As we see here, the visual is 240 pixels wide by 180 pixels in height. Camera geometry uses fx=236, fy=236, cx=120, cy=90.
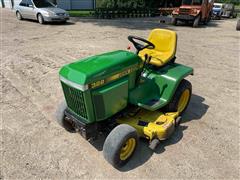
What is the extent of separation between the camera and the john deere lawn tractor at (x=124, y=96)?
9.71 feet

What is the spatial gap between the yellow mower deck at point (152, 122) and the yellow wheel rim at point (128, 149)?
25 cm

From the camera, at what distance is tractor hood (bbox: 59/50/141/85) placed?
113 inches

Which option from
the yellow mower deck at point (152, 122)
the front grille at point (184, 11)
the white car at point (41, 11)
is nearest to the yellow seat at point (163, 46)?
the yellow mower deck at point (152, 122)

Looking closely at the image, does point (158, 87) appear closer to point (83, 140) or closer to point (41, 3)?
point (83, 140)

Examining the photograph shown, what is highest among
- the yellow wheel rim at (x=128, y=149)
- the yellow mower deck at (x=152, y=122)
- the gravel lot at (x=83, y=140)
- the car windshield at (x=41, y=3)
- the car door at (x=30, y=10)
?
the car windshield at (x=41, y=3)

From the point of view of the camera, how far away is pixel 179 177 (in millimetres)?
3049

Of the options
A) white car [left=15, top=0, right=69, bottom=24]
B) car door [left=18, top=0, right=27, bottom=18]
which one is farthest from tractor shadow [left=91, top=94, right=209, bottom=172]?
car door [left=18, top=0, right=27, bottom=18]

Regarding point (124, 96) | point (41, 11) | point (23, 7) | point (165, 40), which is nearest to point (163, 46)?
point (165, 40)

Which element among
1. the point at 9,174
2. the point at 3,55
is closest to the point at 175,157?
the point at 9,174

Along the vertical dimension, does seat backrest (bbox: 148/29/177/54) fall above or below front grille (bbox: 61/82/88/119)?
above

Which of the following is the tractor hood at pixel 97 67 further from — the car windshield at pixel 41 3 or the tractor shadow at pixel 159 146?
the car windshield at pixel 41 3

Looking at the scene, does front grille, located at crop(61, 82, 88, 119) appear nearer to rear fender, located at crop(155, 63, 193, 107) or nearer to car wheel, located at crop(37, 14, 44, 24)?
rear fender, located at crop(155, 63, 193, 107)

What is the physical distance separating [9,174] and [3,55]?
556 centimetres

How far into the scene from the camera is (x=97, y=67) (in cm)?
301
